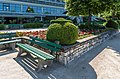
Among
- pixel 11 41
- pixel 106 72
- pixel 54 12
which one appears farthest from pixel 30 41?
pixel 54 12

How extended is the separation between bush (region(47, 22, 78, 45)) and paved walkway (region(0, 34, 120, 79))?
1.20m

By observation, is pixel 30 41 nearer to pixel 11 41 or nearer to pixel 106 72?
pixel 11 41

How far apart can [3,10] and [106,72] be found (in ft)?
118

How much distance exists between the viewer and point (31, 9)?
44.3m

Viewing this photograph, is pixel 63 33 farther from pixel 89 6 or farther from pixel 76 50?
pixel 89 6

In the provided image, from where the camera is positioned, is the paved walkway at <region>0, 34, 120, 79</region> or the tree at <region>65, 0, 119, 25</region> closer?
the paved walkway at <region>0, 34, 120, 79</region>

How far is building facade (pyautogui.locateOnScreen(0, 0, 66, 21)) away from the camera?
128 feet

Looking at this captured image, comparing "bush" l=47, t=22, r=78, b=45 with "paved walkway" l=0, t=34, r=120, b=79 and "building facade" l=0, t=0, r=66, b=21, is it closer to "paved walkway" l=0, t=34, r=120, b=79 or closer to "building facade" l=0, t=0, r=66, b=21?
"paved walkway" l=0, t=34, r=120, b=79

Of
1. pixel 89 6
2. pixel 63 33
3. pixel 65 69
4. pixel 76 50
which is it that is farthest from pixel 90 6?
pixel 65 69

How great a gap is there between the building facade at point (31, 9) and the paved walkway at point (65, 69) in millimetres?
31480

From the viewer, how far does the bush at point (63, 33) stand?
28.6 ft

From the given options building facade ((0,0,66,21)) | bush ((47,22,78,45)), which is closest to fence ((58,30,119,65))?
bush ((47,22,78,45))

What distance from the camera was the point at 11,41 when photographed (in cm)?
984

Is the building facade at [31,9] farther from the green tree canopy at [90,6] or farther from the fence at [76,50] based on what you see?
the fence at [76,50]
